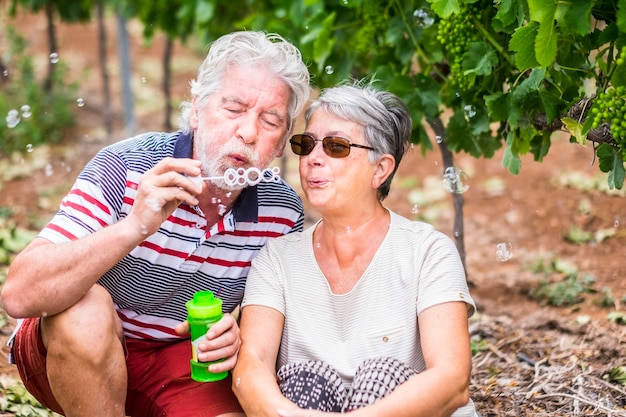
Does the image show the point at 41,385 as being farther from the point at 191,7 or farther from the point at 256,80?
the point at 191,7

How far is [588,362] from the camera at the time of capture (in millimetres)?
3617

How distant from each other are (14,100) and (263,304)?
726cm

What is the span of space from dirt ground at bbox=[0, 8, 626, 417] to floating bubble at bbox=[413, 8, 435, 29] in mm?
803

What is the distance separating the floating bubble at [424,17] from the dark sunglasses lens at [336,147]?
3.01 feet

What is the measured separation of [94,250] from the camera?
8.16 feet

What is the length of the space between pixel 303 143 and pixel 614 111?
3.36ft

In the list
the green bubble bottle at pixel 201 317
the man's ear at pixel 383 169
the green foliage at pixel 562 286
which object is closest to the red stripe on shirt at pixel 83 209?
the green bubble bottle at pixel 201 317

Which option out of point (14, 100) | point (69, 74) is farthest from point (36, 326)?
point (69, 74)

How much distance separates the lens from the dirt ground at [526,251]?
343 centimetres

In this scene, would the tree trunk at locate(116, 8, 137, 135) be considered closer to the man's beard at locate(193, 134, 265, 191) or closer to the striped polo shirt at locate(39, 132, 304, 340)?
the striped polo shirt at locate(39, 132, 304, 340)

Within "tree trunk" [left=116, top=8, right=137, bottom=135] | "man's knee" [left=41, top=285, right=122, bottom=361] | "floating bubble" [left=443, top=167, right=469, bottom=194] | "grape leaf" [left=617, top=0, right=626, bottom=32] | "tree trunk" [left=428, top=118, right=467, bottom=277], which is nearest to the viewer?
"grape leaf" [left=617, top=0, right=626, bottom=32]

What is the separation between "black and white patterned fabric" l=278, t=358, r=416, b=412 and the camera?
2463mm

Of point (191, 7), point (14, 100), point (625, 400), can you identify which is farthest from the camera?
point (14, 100)

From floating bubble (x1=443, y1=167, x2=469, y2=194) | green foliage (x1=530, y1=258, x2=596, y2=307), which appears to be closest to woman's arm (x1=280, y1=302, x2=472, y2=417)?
floating bubble (x1=443, y1=167, x2=469, y2=194)
